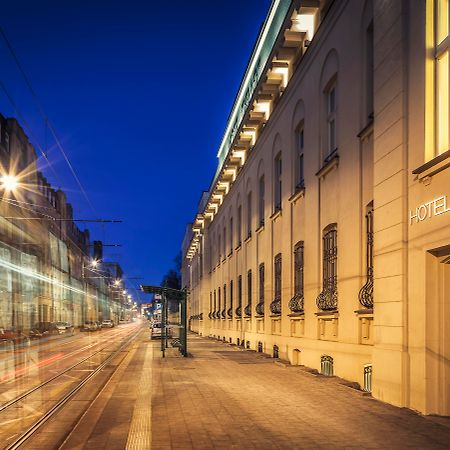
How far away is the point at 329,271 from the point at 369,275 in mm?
2960

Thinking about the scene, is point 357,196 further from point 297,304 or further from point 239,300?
point 239,300

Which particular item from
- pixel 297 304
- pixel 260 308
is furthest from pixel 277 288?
pixel 297 304

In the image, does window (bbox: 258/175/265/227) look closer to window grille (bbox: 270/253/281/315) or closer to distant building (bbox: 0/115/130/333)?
window grille (bbox: 270/253/281/315)

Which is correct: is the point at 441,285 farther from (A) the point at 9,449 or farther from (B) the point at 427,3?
(A) the point at 9,449

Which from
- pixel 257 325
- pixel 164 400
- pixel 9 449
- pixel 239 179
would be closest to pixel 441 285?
pixel 164 400

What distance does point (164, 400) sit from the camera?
450 inches

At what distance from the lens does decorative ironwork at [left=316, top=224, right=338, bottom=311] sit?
1527cm

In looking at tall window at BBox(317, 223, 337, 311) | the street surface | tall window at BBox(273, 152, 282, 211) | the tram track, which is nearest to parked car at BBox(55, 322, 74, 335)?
the tram track

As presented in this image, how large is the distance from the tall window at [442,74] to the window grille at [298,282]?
30.4 feet

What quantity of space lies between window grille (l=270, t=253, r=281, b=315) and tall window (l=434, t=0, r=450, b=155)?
41.8 ft

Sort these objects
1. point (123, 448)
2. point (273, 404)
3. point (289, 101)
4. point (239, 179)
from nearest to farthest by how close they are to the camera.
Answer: point (123, 448)
point (273, 404)
point (289, 101)
point (239, 179)

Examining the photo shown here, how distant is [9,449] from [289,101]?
15.2 meters

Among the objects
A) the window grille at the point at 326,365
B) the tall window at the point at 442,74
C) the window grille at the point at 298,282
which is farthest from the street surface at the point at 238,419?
the tall window at the point at 442,74

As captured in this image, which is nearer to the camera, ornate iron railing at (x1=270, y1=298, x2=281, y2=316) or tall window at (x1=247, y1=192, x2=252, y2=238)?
ornate iron railing at (x1=270, y1=298, x2=281, y2=316)
